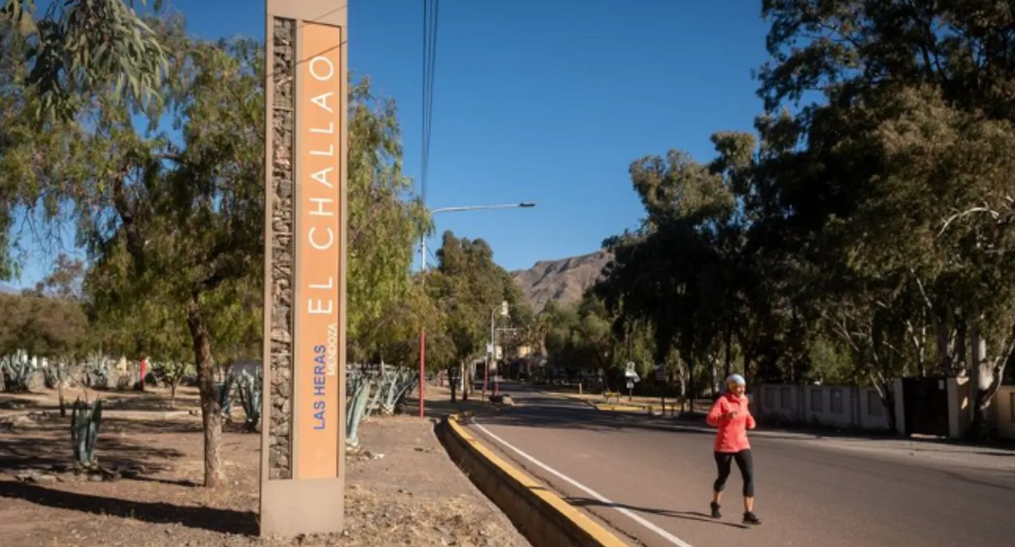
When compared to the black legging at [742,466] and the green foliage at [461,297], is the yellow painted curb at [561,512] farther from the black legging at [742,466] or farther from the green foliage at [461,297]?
the green foliage at [461,297]

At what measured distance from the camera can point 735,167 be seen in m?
45.9

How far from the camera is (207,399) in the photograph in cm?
1230

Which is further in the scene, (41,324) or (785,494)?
(41,324)

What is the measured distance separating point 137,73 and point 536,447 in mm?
14831

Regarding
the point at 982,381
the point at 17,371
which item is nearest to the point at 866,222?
the point at 982,381

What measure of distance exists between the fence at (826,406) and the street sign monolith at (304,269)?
24.6 meters

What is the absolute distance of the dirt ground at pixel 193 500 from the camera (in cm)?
868

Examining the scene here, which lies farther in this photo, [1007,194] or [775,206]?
[775,206]

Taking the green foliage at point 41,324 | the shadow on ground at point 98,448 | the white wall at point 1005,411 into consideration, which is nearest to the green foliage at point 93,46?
the shadow on ground at point 98,448

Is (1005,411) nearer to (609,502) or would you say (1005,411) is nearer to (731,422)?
(609,502)

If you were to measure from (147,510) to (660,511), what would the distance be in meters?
5.78

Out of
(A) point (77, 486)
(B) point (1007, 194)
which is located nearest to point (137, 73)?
(A) point (77, 486)

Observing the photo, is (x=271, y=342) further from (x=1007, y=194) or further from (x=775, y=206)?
(x=775, y=206)

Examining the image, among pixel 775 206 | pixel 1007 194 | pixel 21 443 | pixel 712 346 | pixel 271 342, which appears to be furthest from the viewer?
pixel 712 346
